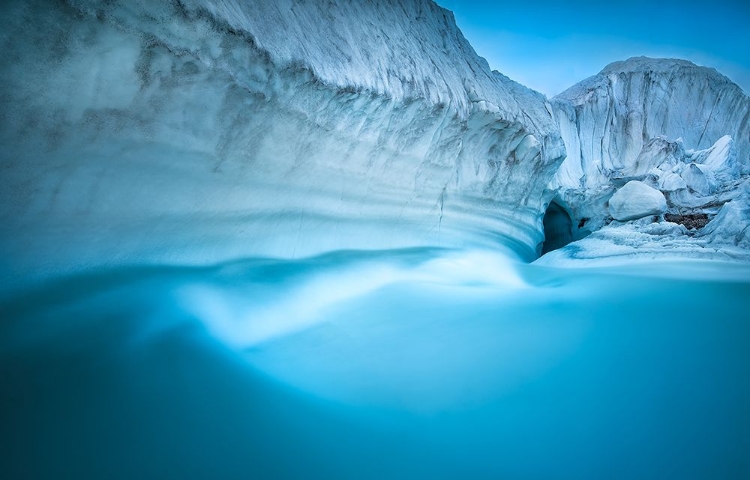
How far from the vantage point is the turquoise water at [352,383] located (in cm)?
137

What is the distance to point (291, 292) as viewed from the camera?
2.65 m

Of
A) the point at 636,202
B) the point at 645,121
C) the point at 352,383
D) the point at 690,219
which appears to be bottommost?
the point at 352,383

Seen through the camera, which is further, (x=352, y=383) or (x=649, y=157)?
(x=649, y=157)

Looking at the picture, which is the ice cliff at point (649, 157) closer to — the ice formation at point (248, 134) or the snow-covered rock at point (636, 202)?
the snow-covered rock at point (636, 202)

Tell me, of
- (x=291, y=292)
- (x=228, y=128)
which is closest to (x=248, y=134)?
(x=228, y=128)

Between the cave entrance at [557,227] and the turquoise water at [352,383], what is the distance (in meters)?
4.92

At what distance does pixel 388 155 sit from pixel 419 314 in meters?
1.38

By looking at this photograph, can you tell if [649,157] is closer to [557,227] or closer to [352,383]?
[557,227]

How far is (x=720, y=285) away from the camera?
9.28 ft

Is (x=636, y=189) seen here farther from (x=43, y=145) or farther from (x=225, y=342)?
(x=43, y=145)

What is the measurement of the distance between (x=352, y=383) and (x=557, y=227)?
23.3ft

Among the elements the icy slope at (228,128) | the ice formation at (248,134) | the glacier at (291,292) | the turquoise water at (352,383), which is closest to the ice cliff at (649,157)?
the ice formation at (248,134)

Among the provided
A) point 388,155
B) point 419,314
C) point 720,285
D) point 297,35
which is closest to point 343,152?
point 388,155

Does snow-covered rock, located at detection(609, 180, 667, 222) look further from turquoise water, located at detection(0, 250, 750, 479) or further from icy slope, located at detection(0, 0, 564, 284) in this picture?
turquoise water, located at detection(0, 250, 750, 479)
